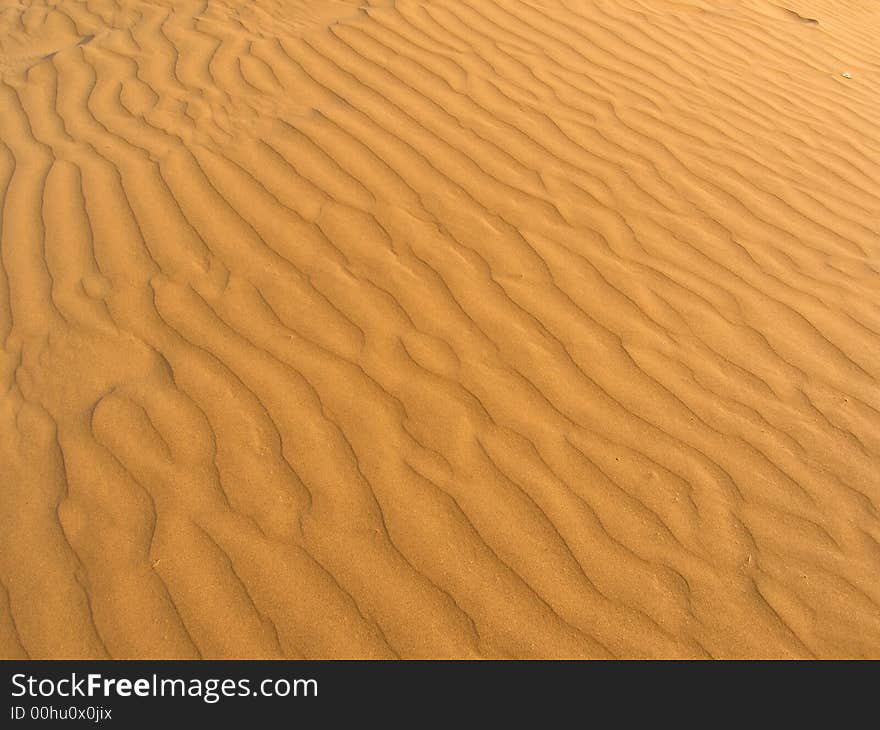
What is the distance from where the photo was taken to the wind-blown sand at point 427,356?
2303mm

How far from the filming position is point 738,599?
233 centimetres

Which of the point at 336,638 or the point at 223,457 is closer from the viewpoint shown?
the point at 336,638

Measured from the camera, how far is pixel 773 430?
278 centimetres

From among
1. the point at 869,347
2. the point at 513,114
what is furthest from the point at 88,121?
the point at 869,347

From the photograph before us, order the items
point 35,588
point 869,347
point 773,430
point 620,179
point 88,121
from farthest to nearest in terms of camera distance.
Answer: point 88,121 → point 620,179 → point 869,347 → point 773,430 → point 35,588

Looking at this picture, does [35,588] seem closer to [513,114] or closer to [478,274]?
[478,274]

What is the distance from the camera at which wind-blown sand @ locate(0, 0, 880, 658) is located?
230 centimetres

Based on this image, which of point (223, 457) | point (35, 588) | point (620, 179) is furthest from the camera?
point (620, 179)

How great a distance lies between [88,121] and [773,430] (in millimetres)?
3674

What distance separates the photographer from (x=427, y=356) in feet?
9.68
